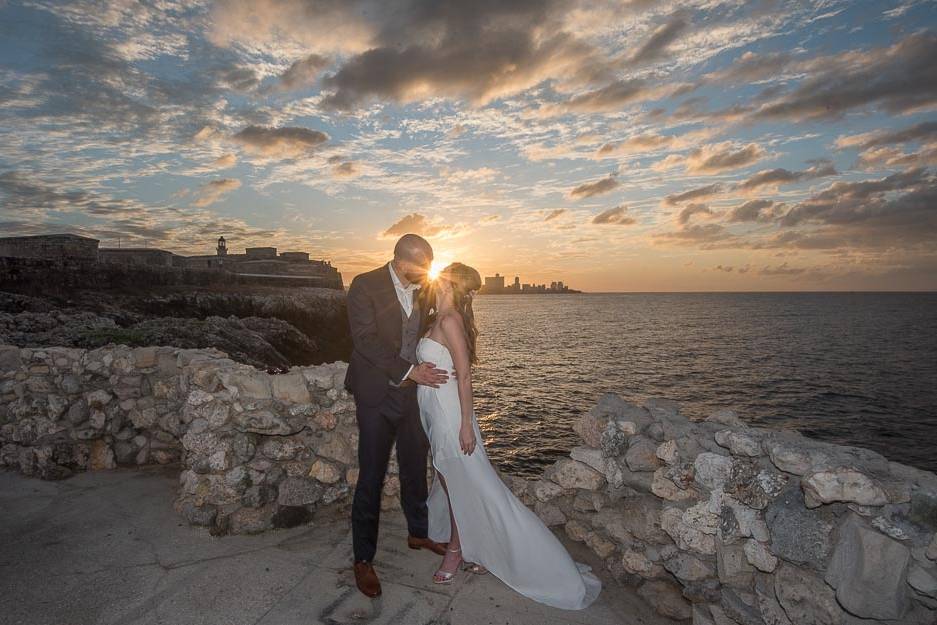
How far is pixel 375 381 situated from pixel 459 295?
38.0 inches

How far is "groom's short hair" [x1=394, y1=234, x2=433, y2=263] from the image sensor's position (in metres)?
3.91

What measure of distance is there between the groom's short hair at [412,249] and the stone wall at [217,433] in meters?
1.72

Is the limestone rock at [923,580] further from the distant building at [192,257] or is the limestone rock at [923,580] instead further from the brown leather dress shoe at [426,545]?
the distant building at [192,257]

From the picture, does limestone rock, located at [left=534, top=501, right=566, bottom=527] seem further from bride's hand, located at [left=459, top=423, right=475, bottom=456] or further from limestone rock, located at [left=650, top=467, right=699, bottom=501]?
bride's hand, located at [left=459, top=423, right=475, bottom=456]

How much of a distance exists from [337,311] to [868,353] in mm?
46761

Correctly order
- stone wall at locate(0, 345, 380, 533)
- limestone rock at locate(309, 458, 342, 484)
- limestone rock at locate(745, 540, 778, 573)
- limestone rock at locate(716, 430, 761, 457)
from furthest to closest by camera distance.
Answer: limestone rock at locate(309, 458, 342, 484) → stone wall at locate(0, 345, 380, 533) → limestone rock at locate(716, 430, 761, 457) → limestone rock at locate(745, 540, 778, 573)

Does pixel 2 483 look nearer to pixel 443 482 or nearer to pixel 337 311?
pixel 443 482

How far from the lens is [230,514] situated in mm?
4551

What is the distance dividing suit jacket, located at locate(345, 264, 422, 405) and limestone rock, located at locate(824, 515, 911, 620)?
10.1 feet

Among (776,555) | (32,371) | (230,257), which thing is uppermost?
(230,257)

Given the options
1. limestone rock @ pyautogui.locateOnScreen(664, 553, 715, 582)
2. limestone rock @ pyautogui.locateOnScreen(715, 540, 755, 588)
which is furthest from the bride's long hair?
limestone rock @ pyautogui.locateOnScreen(715, 540, 755, 588)

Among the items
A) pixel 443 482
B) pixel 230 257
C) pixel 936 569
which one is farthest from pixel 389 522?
pixel 230 257

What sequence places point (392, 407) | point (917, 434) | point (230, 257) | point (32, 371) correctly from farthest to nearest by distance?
point (230, 257), point (917, 434), point (32, 371), point (392, 407)

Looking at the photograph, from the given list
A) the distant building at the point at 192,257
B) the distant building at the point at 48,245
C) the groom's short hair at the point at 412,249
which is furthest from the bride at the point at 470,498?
the distant building at the point at 48,245
